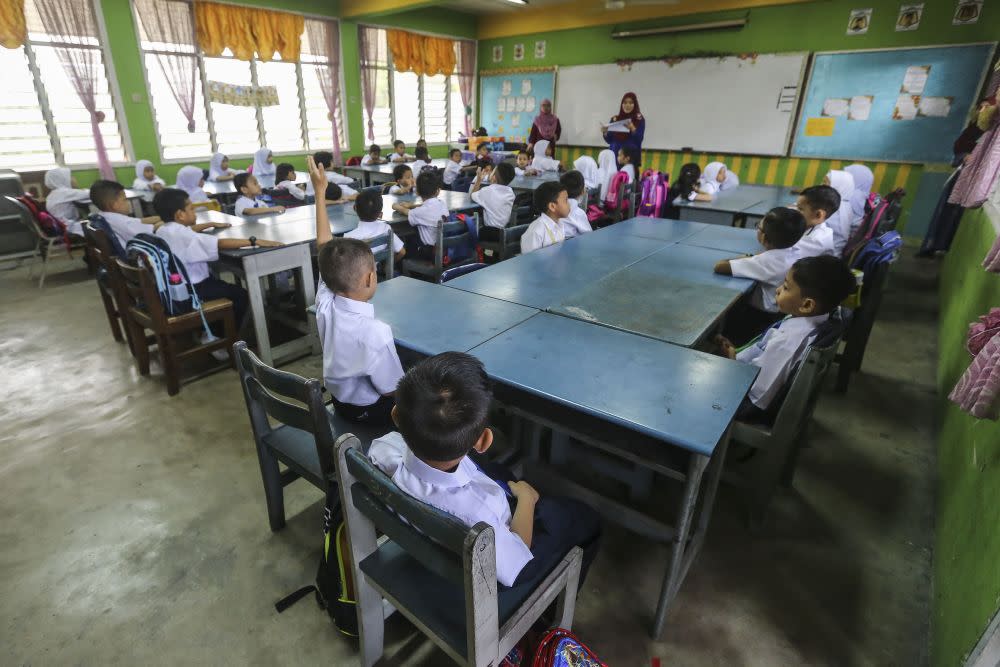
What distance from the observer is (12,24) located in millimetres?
5039

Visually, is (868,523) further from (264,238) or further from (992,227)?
(264,238)

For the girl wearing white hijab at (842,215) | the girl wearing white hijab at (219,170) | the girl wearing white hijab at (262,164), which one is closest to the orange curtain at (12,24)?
the girl wearing white hijab at (219,170)

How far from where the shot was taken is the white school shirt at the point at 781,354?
1739 mm

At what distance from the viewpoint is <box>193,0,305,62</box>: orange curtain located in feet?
20.6

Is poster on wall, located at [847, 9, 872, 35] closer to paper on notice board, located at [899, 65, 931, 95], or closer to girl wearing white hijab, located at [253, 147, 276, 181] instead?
paper on notice board, located at [899, 65, 931, 95]

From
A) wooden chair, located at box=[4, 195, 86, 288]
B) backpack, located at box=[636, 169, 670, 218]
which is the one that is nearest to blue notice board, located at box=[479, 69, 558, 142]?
backpack, located at box=[636, 169, 670, 218]

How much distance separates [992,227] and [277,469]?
372 centimetres

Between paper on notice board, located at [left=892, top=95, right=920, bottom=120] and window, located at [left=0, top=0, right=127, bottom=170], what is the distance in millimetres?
9403

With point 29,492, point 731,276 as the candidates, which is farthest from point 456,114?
point 29,492

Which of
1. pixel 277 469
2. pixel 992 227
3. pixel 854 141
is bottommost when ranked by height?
pixel 277 469

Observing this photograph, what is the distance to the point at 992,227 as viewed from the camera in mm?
2686

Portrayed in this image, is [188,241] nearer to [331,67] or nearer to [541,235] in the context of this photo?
[541,235]

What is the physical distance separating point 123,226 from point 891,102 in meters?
8.01

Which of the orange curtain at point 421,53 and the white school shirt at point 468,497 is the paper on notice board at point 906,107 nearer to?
the orange curtain at point 421,53
